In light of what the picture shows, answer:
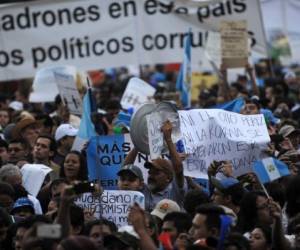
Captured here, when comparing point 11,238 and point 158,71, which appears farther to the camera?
point 158,71

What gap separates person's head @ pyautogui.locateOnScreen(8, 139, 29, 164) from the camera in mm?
13406

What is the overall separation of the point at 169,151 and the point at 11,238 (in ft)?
5.73

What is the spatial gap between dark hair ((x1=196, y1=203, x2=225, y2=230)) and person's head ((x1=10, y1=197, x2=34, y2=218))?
7.27ft

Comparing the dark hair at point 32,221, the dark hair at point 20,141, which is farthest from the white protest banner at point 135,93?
the dark hair at point 32,221

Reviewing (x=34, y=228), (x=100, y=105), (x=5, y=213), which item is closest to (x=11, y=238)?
(x=5, y=213)

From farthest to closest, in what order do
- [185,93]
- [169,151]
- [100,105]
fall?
[100,105], [185,93], [169,151]

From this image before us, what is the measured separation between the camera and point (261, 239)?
8672 millimetres

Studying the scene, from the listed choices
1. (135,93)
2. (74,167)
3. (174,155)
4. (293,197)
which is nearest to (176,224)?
(293,197)

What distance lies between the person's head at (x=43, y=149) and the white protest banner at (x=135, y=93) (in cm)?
404

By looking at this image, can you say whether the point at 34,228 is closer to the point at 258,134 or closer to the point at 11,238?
the point at 11,238

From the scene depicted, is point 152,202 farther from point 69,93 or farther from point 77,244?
point 69,93

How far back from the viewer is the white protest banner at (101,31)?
1778cm

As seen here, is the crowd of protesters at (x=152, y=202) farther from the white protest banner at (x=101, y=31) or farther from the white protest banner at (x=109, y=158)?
the white protest banner at (x=101, y=31)

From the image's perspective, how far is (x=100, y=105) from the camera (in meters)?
18.6
